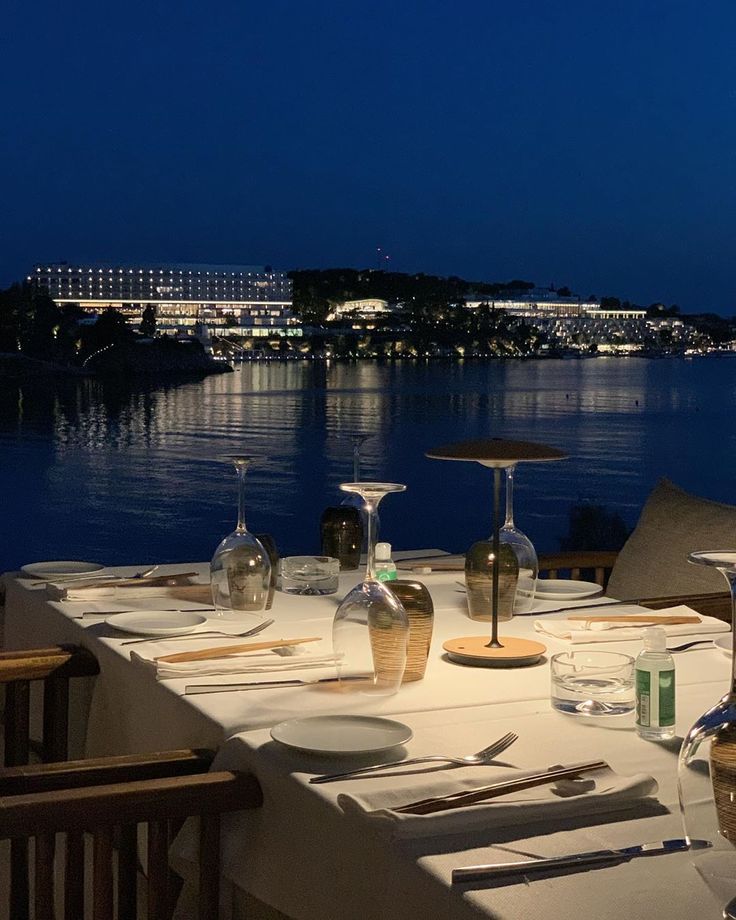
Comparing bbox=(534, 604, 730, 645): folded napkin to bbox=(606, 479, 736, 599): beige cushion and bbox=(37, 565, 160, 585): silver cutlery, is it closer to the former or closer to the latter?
bbox=(606, 479, 736, 599): beige cushion

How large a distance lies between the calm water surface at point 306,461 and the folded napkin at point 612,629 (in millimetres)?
1858

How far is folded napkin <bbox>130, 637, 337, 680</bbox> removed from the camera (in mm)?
2146

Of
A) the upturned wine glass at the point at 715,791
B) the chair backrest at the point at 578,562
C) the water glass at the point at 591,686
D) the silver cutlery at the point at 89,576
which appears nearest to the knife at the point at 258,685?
the water glass at the point at 591,686

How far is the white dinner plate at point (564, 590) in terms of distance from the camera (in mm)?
3045

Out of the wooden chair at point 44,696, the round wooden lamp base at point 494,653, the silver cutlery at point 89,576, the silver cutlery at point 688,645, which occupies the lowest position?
the wooden chair at point 44,696

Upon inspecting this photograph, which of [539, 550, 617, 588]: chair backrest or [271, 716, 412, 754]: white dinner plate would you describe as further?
[539, 550, 617, 588]: chair backrest

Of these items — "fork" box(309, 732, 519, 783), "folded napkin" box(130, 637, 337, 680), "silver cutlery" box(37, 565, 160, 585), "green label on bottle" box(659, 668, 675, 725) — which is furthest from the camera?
"silver cutlery" box(37, 565, 160, 585)

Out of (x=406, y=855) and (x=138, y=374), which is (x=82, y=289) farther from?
(x=406, y=855)

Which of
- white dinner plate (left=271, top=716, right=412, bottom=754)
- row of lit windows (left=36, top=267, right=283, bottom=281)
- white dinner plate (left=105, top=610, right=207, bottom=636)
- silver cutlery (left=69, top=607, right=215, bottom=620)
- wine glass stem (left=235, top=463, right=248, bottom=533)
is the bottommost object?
silver cutlery (left=69, top=607, right=215, bottom=620)

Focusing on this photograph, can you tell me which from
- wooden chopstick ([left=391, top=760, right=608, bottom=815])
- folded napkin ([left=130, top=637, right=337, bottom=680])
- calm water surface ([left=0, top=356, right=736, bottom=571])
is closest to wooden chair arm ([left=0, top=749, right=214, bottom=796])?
folded napkin ([left=130, top=637, right=337, bottom=680])

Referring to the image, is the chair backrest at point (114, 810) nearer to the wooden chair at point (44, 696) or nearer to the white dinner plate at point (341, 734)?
the white dinner plate at point (341, 734)

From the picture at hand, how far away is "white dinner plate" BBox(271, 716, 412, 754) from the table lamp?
47 cm

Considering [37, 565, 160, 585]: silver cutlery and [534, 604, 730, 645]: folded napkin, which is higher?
[534, 604, 730, 645]: folded napkin

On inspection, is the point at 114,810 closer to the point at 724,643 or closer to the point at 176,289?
the point at 724,643
